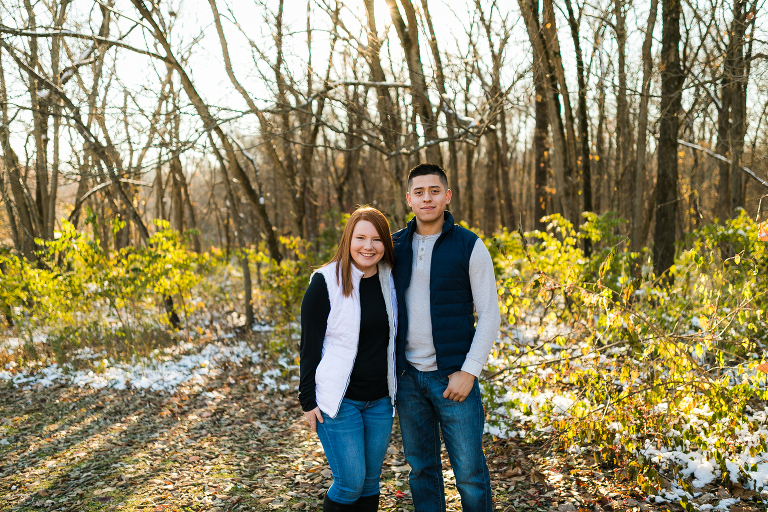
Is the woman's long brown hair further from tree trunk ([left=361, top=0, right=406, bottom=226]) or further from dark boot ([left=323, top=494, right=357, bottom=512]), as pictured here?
tree trunk ([left=361, top=0, right=406, bottom=226])

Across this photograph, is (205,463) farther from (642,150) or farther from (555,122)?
(642,150)

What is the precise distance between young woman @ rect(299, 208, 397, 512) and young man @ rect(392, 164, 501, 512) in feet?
0.38

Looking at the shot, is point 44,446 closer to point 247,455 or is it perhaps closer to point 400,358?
point 247,455

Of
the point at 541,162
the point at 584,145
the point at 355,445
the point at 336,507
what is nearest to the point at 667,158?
the point at 584,145

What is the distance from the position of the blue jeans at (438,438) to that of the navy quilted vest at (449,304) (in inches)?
4.5

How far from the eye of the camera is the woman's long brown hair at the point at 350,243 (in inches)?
97.6

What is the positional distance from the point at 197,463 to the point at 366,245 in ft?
9.59

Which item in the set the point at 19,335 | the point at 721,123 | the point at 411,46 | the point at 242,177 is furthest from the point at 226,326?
the point at 721,123

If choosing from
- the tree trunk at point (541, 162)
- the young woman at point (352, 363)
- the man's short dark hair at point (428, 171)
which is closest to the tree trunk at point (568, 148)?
the tree trunk at point (541, 162)

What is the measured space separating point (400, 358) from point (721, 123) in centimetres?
1209

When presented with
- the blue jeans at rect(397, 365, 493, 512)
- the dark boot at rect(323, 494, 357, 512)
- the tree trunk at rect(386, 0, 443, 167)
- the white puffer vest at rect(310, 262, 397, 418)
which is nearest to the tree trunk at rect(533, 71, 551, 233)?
the tree trunk at rect(386, 0, 443, 167)

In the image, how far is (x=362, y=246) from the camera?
2486 mm

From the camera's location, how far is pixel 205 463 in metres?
4.33

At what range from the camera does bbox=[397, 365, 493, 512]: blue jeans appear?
98.2 inches
